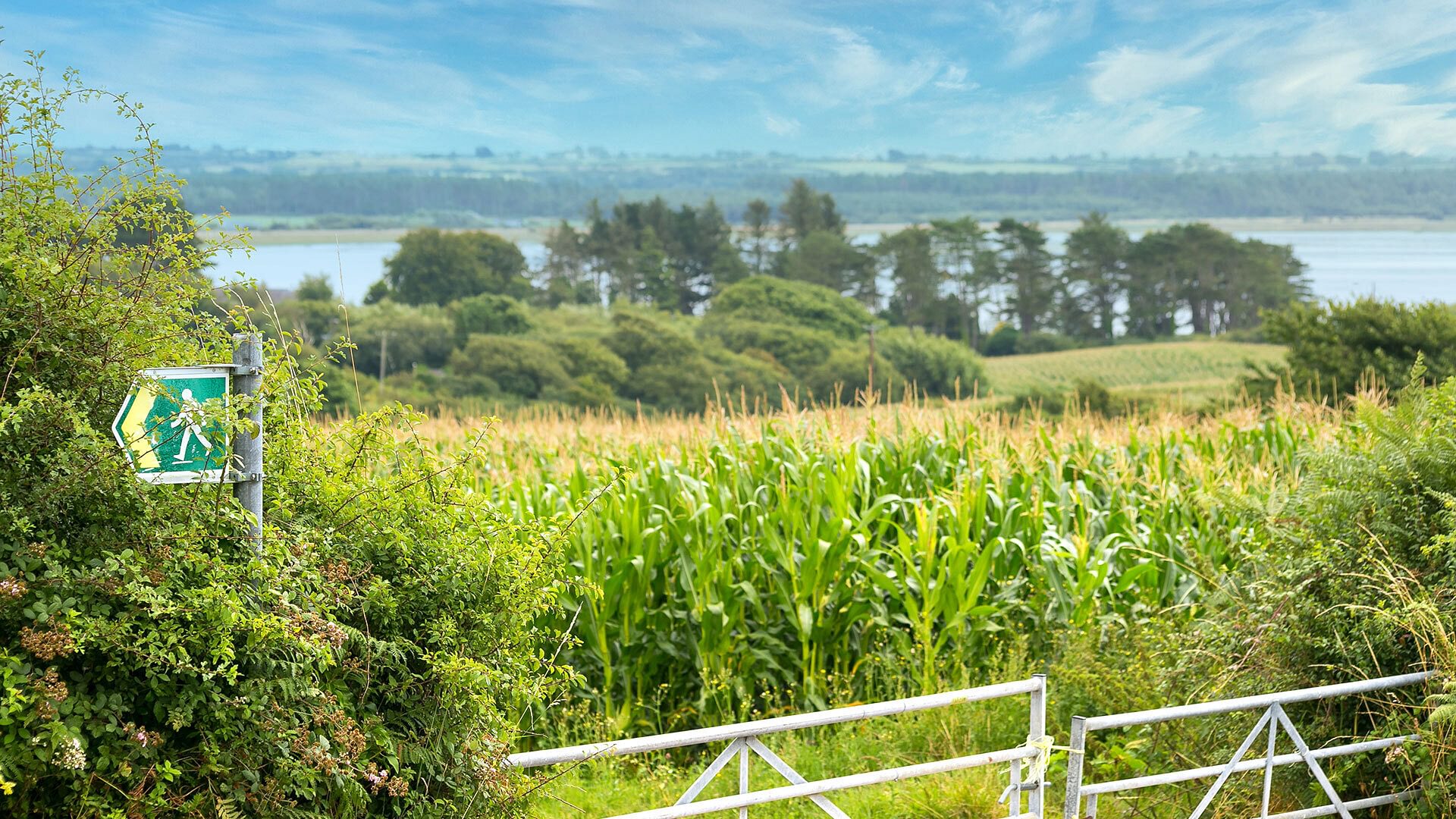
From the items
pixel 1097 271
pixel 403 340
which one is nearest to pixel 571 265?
pixel 403 340

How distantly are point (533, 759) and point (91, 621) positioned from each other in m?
1.44

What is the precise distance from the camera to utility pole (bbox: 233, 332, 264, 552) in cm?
275

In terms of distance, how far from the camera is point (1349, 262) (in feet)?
544

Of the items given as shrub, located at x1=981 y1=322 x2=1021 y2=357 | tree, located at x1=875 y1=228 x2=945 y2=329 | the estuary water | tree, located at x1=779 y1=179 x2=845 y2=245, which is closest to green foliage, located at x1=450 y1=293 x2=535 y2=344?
the estuary water

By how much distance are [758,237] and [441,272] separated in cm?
3140

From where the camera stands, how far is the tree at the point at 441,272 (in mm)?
109312

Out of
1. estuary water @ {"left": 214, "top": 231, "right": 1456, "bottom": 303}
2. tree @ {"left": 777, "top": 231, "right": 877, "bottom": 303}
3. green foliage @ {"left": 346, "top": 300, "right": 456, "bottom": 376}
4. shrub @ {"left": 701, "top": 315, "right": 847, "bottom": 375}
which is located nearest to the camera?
green foliage @ {"left": 346, "top": 300, "right": 456, "bottom": 376}

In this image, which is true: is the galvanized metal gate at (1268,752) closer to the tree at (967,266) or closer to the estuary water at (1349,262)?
the tree at (967,266)

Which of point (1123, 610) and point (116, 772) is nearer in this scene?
point (116, 772)

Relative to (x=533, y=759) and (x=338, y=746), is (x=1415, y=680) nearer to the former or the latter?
(x=533, y=759)

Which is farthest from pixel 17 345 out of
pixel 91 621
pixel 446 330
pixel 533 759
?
pixel 446 330

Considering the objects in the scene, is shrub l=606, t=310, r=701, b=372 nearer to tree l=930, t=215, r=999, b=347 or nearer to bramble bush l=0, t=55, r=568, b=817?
tree l=930, t=215, r=999, b=347

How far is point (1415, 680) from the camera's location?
175 inches

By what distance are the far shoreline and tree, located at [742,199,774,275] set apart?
38.5 metres
